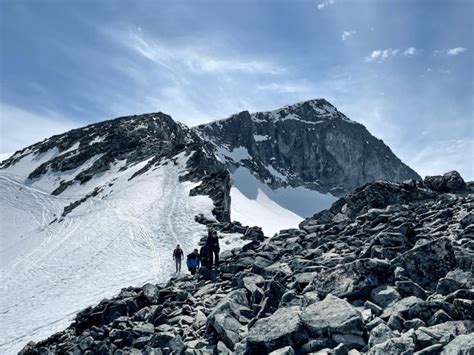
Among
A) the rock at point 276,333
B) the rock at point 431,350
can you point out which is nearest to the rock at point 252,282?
the rock at point 276,333

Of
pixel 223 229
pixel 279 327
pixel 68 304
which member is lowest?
pixel 68 304

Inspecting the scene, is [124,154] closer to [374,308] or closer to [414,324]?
[374,308]

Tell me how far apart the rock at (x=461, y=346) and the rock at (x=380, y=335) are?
1267 mm

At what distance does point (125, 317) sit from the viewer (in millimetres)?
15148

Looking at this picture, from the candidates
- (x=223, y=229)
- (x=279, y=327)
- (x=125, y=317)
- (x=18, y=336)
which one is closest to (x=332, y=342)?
(x=279, y=327)

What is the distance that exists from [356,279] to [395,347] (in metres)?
3.67

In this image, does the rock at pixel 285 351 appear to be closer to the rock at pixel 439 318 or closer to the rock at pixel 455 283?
the rock at pixel 439 318

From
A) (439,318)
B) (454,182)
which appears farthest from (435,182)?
(439,318)

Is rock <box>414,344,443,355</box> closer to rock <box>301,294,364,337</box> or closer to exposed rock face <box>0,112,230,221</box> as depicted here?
rock <box>301,294,364,337</box>

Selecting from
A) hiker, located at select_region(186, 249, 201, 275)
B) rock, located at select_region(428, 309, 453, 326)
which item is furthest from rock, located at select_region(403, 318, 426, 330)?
hiker, located at select_region(186, 249, 201, 275)

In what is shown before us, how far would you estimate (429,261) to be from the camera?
1165 cm

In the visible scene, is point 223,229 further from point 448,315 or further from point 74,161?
point 74,161

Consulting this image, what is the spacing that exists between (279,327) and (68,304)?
54.9 feet

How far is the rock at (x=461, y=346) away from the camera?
7.07 meters
